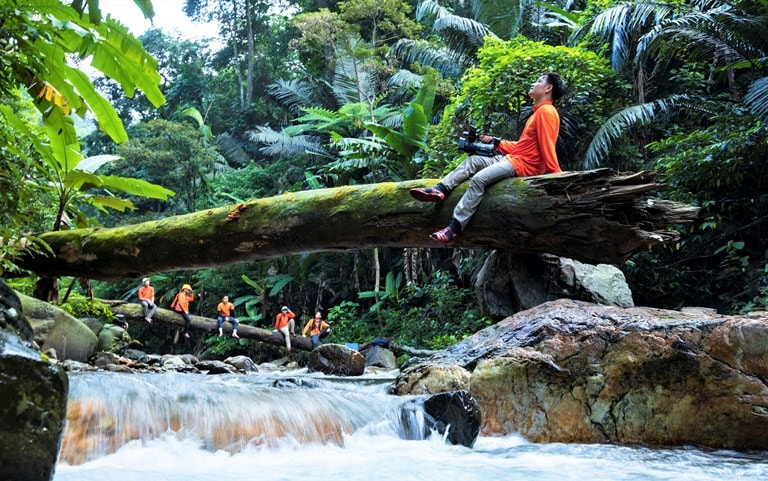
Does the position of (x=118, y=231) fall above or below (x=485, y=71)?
below

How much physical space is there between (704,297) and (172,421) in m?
9.18

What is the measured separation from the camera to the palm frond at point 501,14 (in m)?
17.0

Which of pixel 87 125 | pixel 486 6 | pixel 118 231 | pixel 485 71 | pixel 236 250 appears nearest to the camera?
pixel 236 250

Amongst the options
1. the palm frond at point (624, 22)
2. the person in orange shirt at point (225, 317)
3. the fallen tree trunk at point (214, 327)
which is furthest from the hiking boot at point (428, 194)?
the person in orange shirt at point (225, 317)

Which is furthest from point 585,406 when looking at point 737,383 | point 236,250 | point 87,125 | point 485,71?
point 87,125

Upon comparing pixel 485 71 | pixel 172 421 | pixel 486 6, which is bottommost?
pixel 172 421

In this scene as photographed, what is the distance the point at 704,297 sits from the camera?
995 centimetres

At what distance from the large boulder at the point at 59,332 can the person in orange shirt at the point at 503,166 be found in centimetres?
728

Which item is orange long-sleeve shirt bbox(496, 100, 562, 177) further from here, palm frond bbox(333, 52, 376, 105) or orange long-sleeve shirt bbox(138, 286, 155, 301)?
palm frond bbox(333, 52, 376, 105)

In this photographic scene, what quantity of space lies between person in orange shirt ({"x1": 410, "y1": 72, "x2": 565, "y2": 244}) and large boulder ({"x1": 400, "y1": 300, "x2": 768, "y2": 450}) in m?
1.14

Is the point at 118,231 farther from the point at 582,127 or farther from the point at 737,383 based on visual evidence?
the point at 582,127

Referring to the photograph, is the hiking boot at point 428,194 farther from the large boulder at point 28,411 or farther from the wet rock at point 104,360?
the wet rock at point 104,360

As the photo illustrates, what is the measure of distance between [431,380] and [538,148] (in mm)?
2129

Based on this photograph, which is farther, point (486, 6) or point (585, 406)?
point (486, 6)
